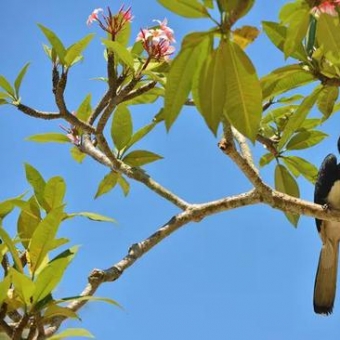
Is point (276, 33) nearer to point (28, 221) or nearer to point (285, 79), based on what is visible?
point (285, 79)

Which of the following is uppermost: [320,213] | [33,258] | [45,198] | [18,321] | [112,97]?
[112,97]

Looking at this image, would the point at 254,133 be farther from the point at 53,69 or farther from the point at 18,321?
the point at 53,69

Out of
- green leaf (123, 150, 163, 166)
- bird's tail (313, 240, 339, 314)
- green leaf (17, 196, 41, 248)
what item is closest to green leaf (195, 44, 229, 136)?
green leaf (17, 196, 41, 248)

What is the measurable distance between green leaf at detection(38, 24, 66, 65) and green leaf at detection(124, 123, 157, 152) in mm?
626

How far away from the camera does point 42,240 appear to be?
8.59 ft

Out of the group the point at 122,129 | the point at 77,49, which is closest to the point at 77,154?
the point at 122,129

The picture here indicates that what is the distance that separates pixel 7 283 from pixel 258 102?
1007 millimetres

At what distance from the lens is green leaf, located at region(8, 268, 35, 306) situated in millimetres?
2344

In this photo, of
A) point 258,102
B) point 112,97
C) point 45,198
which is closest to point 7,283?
point 45,198

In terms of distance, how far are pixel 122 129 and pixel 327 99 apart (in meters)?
1.13

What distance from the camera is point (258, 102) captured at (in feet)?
7.44

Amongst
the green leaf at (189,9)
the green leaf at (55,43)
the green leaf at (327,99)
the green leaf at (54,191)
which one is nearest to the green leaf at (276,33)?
the green leaf at (327,99)

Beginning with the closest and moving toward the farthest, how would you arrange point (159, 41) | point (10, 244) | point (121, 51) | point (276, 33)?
point (10, 244) < point (276, 33) < point (121, 51) < point (159, 41)

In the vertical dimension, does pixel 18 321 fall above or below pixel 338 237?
below
